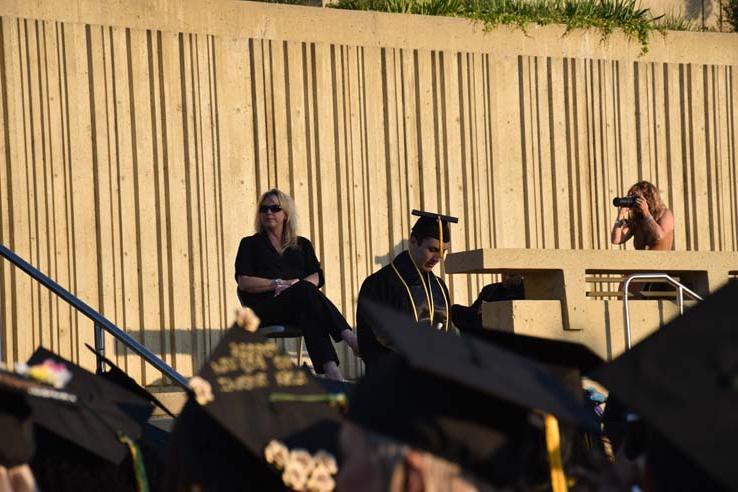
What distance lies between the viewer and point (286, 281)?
380 inches

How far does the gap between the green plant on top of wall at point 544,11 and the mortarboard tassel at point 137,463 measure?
8.30m

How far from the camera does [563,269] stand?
889 centimetres

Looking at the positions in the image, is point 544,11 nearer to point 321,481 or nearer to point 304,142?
point 304,142

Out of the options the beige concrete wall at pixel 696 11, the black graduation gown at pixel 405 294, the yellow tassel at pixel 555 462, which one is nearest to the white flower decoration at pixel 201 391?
the yellow tassel at pixel 555 462

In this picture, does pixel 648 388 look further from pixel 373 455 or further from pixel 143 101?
pixel 143 101

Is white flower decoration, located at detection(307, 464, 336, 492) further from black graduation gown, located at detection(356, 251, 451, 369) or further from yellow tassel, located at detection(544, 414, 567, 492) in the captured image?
black graduation gown, located at detection(356, 251, 451, 369)

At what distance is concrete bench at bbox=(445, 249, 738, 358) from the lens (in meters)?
8.80

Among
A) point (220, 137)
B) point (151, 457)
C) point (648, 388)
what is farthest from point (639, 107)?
point (648, 388)

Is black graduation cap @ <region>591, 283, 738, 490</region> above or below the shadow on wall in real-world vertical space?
below

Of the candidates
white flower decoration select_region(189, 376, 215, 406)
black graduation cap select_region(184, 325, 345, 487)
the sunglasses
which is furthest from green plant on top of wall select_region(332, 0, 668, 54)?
white flower decoration select_region(189, 376, 215, 406)

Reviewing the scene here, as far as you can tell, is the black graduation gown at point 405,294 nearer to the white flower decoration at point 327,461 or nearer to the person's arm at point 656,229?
the person's arm at point 656,229

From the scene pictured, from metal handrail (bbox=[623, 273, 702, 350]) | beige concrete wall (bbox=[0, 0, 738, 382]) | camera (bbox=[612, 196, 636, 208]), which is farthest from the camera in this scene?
beige concrete wall (bbox=[0, 0, 738, 382])

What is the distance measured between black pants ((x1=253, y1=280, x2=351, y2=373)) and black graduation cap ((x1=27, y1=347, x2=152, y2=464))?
4873 mm

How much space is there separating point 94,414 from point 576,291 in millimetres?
5047
